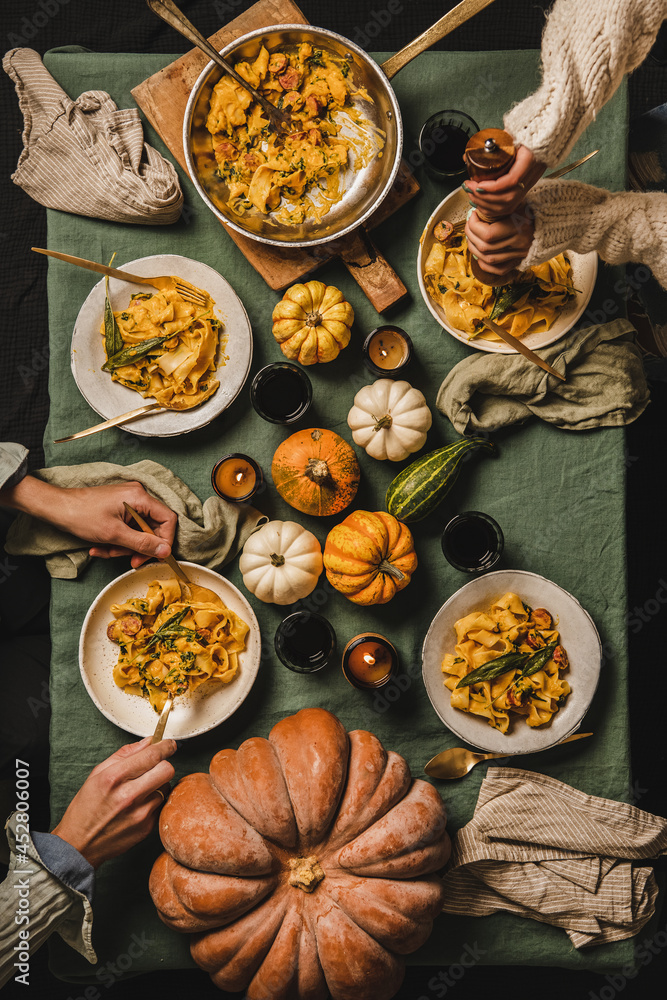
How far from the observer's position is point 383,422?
80.0 inches

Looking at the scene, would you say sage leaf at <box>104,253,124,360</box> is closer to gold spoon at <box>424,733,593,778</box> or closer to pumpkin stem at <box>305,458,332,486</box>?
pumpkin stem at <box>305,458,332,486</box>

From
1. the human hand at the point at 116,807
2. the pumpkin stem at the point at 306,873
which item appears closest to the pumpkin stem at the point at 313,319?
the human hand at the point at 116,807

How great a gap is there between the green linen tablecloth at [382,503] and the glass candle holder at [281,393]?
0.26 feet

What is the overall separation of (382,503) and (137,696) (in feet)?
3.13

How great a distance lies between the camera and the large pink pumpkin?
1.80 metres

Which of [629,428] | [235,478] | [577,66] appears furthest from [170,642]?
[629,428]

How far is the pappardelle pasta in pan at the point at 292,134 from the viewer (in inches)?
83.2

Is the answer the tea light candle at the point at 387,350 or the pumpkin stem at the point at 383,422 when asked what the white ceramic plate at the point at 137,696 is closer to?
the pumpkin stem at the point at 383,422

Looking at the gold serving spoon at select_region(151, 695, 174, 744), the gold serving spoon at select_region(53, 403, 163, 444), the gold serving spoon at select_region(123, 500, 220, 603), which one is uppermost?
the gold serving spoon at select_region(53, 403, 163, 444)

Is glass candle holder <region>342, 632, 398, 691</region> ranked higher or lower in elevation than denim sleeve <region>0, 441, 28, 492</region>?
lower

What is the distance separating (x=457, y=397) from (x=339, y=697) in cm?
99

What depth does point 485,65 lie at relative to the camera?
214 centimetres

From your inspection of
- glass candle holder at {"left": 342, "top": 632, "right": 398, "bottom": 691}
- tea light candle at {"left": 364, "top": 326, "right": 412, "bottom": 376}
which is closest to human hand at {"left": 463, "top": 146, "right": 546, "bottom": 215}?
tea light candle at {"left": 364, "top": 326, "right": 412, "bottom": 376}

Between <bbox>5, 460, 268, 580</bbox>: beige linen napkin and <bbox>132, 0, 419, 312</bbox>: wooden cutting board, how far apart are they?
27.9 inches
